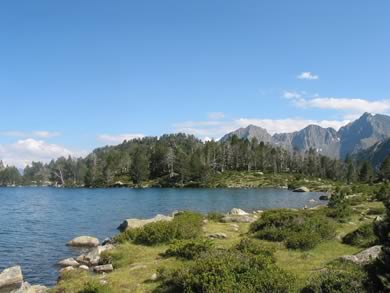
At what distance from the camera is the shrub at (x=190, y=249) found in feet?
75.6

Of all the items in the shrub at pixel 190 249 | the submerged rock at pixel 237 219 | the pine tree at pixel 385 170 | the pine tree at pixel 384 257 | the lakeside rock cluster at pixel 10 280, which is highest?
the pine tree at pixel 385 170

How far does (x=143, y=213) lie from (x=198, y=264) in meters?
49.4

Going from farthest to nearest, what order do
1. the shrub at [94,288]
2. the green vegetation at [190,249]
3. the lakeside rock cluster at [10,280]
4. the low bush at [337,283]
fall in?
the lakeside rock cluster at [10,280], the green vegetation at [190,249], the shrub at [94,288], the low bush at [337,283]

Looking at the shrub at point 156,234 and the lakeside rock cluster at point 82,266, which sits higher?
the shrub at point 156,234

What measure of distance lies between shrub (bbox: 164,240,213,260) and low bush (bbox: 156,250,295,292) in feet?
15.9

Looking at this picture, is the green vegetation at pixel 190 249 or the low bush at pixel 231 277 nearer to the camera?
the low bush at pixel 231 277

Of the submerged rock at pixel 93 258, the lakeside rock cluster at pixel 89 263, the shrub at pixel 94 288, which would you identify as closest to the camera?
the shrub at pixel 94 288

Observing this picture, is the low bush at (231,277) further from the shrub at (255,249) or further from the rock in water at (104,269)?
the rock in water at (104,269)

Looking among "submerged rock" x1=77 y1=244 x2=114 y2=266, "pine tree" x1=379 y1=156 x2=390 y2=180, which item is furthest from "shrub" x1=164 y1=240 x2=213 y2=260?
"pine tree" x1=379 y1=156 x2=390 y2=180

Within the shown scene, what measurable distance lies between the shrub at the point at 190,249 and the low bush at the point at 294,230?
6400 millimetres

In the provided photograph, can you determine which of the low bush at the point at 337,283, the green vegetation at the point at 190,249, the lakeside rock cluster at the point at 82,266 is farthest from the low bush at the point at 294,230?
the low bush at the point at 337,283

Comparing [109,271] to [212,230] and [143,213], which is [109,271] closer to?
[212,230]

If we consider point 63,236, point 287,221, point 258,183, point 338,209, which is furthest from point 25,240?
point 258,183

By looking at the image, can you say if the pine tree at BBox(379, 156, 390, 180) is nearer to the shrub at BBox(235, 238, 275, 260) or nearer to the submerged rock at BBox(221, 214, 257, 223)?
the submerged rock at BBox(221, 214, 257, 223)
